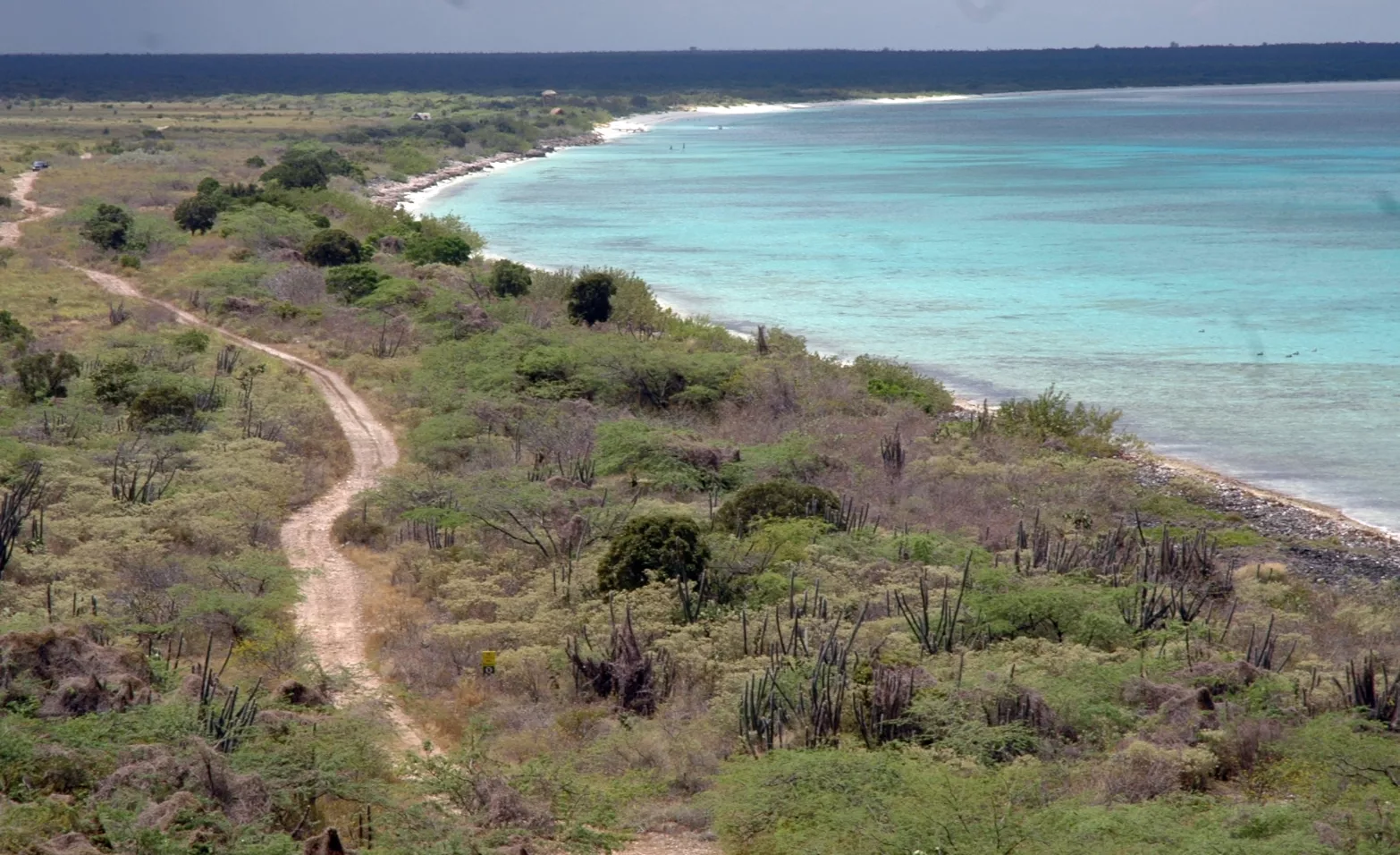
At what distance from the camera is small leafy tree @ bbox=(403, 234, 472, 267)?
4797 cm

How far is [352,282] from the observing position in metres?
39.8

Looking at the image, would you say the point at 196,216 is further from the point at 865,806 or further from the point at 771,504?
the point at 865,806

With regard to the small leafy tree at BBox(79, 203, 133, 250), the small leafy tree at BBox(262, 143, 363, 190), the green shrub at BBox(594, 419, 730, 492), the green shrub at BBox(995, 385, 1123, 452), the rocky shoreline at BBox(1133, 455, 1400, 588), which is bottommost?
the rocky shoreline at BBox(1133, 455, 1400, 588)

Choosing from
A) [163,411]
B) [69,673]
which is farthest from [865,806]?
[163,411]

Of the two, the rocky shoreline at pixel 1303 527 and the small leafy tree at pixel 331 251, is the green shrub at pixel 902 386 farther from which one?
the small leafy tree at pixel 331 251

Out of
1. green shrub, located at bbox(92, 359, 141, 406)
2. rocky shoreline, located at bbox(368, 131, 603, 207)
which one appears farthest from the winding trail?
rocky shoreline, located at bbox(368, 131, 603, 207)

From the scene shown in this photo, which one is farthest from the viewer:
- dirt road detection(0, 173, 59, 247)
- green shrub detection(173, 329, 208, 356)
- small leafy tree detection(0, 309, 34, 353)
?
dirt road detection(0, 173, 59, 247)

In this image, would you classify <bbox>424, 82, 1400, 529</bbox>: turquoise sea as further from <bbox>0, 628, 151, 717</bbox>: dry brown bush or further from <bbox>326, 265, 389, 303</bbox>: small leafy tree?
<bbox>0, 628, 151, 717</bbox>: dry brown bush

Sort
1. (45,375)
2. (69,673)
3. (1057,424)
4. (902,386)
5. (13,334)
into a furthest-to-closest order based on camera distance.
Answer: (902,386) < (13,334) < (1057,424) < (45,375) < (69,673)

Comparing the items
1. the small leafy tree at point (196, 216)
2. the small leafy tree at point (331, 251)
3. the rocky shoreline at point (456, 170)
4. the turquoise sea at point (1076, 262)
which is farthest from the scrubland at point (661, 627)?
the rocky shoreline at point (456, 170)

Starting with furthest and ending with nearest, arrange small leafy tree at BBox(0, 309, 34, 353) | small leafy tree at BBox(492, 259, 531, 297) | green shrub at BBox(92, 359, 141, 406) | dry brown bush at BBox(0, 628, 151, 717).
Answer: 1. small leafy tree at BBox(492, 259, 531, 297)
2. small leafy tree at BBox(0, 309, 34, 353)
3. green shrub at BBox(92, 359, 141, 406)
4. dry brown bush at BBox(0, 628, 151, 717)

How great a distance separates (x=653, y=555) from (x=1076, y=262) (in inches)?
1744

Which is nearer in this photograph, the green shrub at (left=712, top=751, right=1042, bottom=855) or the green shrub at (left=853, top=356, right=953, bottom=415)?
the green shrub at (left=712, top=751, right=1042, bottom=855)

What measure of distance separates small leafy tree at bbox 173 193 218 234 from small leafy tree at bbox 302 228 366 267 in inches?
305
